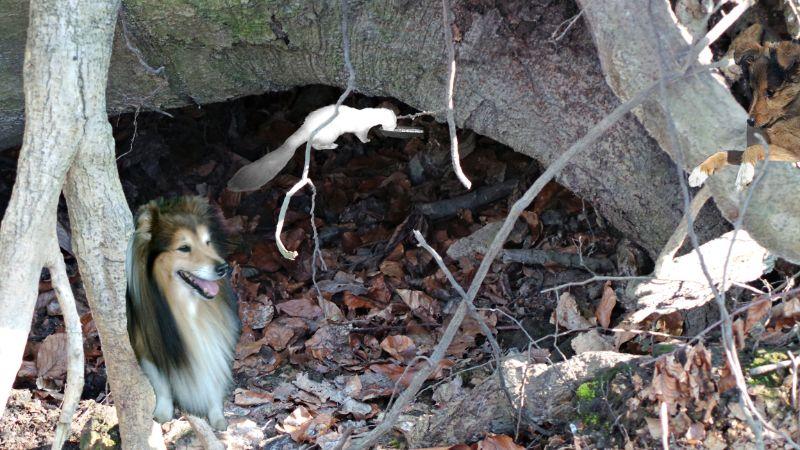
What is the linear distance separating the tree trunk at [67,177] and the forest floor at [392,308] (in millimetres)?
903

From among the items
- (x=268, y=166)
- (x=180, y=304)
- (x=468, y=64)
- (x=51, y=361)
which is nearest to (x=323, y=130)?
(x=268, y=166)

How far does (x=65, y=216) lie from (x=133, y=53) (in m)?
1.46

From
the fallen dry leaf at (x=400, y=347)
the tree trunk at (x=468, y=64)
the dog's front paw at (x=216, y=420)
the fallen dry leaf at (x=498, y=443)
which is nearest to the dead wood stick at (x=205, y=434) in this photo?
the dog's front paw at (x=216, y=420)

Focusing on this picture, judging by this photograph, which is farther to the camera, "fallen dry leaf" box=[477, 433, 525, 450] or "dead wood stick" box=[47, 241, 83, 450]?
"fallen dry leaf" box=[477, 433, 525, 450]

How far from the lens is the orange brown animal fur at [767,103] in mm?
2910

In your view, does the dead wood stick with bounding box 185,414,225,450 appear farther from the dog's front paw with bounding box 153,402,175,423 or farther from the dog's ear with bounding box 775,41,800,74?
the dog's ear with bounding box 775,41,800,74

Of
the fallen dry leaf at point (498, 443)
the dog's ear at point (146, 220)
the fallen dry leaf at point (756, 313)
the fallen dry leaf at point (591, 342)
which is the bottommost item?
the fallen dry leaf at point (498, 443)

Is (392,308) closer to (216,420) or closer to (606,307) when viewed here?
(606,307)

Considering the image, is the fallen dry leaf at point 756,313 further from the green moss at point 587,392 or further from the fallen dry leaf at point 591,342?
the fallen dry leaf at point 591,342

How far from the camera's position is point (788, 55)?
299cm

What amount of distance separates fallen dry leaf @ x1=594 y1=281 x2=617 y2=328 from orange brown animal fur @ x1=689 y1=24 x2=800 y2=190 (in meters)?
0.93

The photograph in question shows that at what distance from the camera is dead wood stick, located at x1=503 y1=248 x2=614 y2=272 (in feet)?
13.3

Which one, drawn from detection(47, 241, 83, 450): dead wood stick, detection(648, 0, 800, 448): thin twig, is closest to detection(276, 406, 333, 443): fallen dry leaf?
detection(47, 241, 83, 450): dead wood stick

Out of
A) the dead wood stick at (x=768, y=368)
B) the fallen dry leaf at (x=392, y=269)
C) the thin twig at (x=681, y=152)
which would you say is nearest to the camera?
the thin twig at (x=681, y=152)
